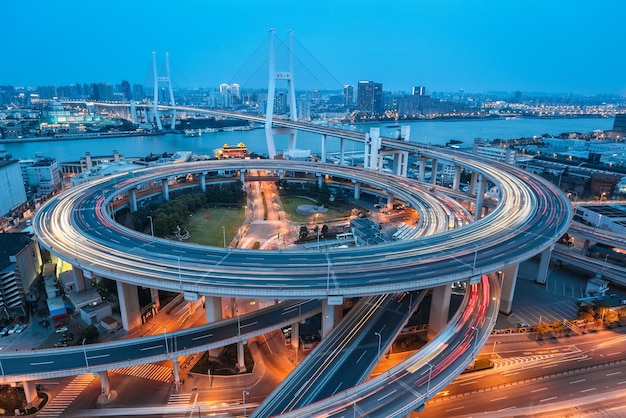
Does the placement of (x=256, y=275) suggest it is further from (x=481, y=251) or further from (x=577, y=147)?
(x=577, y=147)

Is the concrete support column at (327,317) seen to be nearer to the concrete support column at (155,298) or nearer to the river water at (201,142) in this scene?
the concrete support column at (155,298)

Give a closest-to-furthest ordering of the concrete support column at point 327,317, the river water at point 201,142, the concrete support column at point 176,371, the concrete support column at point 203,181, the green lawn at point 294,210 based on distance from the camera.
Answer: the concrete support column at point 176,371 < the concrete support column at point 327,317 < the green lawn at point 294,210 < the concrete support column at point 203,181 < the river water at point 201,142

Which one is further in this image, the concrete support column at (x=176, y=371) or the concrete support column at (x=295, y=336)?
the concrete support column at (x=295, y=336)

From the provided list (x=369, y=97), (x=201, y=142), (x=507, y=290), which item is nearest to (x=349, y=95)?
(x=369, y=97)

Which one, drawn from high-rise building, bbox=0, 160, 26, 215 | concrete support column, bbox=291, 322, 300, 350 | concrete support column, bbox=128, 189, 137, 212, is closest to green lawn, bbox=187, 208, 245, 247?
concrete support column, bbox=128, 189, 137, 212

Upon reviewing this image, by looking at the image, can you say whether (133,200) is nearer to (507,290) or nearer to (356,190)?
(356,190)

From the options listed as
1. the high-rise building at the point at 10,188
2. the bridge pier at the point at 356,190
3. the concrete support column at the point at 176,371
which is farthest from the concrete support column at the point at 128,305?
the bridge pier at the point at 356,190

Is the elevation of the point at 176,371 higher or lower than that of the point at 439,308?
lower

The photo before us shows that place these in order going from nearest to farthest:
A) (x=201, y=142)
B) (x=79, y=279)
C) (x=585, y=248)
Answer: (x=79, y=279)
(x=585, y=248)
(x=201, y=142)
